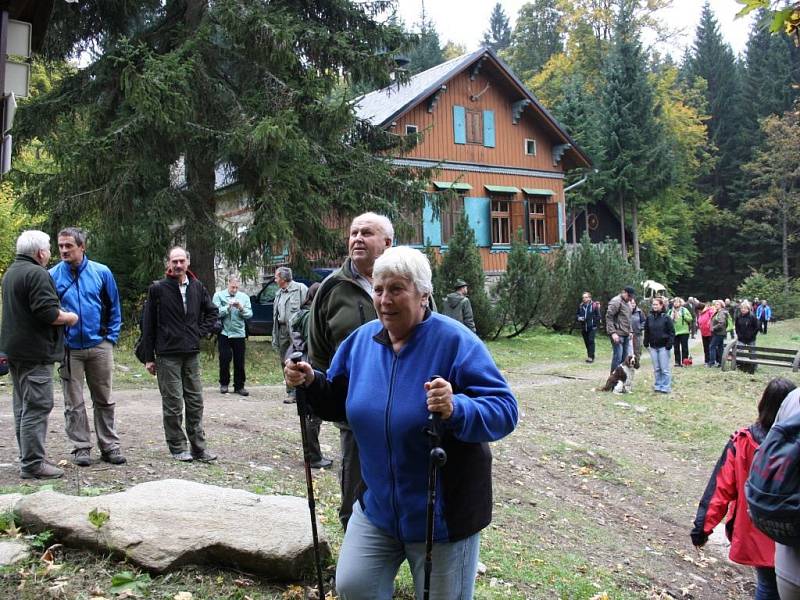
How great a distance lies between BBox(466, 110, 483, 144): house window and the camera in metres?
28.9

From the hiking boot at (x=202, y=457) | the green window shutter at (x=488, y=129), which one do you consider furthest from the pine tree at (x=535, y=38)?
the hiking boot at (x=202, y=457)

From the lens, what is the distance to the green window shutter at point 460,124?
93.2 ft

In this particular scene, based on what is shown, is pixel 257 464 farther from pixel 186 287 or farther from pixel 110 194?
pixel 110 194

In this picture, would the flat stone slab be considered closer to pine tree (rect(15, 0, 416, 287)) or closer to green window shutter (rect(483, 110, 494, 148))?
A: pine tree (rect(15, 0, 416, 287))

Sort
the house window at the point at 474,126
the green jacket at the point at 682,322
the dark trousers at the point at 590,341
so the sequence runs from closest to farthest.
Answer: the green jacket at the point at 682,322 → the dark trousers at the point at 590,341 → the house window at the point at 474,126

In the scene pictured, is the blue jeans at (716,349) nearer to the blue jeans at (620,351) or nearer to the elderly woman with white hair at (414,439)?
the blue jeans at (620,351)

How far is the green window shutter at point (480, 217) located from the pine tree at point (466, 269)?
23.1 ft

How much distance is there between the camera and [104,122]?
1597 cm

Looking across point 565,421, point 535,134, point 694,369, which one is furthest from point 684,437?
point 535,134

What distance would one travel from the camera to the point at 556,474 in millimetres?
9156

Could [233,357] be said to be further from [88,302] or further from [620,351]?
[620,351]

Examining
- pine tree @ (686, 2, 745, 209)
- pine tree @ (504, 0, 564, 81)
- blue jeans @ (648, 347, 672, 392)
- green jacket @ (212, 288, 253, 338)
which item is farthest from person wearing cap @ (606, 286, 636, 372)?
pine tree @ (504, 0, 564, 81)

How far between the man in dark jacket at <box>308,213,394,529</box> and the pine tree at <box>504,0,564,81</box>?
60.7 meters

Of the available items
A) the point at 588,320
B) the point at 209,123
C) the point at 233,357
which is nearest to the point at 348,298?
the point at 233,357
